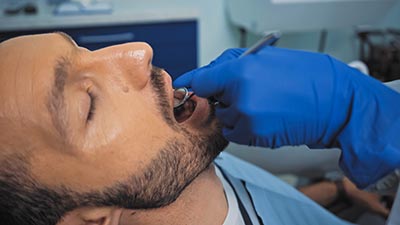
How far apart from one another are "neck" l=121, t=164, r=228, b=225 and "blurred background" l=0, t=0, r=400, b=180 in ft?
3.61

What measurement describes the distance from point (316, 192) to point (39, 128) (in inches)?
42.6

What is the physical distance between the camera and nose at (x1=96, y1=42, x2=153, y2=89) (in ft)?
2.70

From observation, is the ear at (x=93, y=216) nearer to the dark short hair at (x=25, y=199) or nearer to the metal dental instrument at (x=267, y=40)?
the dark short hair at (x=25, y=199)

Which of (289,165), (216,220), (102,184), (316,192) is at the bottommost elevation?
(316,192)

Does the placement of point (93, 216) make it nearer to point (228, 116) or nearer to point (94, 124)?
point (94, 124)

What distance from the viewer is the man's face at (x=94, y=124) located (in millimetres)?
771

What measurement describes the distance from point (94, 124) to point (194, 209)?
0.31m

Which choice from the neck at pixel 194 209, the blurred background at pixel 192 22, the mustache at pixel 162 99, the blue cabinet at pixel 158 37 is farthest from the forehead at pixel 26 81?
the blue cabinet at pixel 158 37

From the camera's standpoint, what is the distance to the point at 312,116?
746mm

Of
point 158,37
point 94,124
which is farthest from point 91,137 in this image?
point 158,37

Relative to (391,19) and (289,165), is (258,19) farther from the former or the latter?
(391,19)

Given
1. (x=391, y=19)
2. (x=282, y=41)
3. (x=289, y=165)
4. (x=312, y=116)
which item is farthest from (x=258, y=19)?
(x=312, y=116)

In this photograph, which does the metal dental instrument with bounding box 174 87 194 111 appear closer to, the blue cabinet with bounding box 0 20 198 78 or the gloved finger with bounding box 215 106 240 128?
the gloved finger with bounding box 215 106 240 128

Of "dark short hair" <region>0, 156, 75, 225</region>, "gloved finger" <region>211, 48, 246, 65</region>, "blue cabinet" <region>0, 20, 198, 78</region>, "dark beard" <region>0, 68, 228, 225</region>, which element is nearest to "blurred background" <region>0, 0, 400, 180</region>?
"blue cabinet" <region>0, 20, 198, 78</region>
